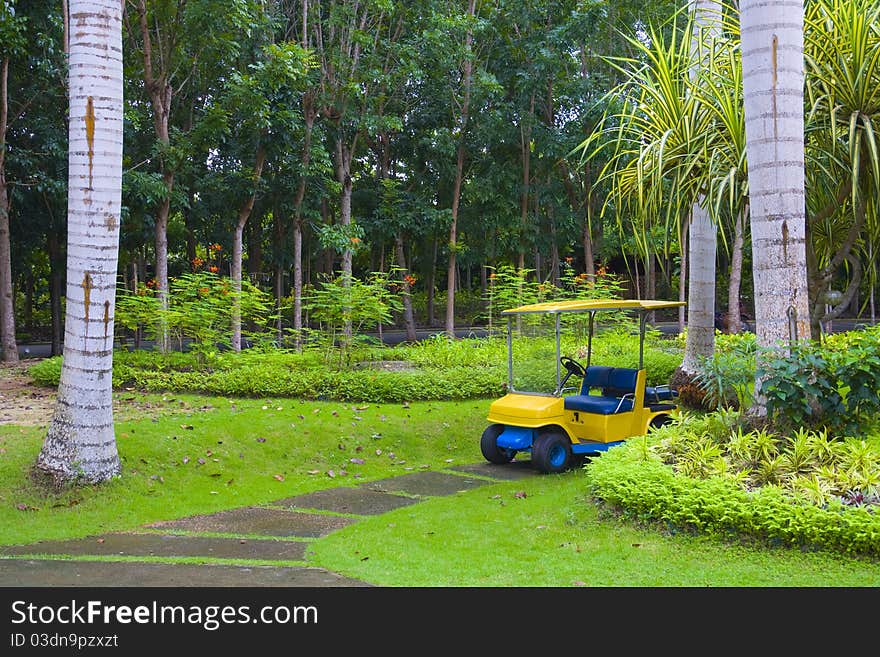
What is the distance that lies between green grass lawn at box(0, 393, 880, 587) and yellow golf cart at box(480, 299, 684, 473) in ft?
1.51

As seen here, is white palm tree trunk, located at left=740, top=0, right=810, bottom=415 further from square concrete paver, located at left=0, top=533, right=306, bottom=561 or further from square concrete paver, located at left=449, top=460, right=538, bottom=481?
square concrete paver, located at left=0, top=533, right=306, bottom=561

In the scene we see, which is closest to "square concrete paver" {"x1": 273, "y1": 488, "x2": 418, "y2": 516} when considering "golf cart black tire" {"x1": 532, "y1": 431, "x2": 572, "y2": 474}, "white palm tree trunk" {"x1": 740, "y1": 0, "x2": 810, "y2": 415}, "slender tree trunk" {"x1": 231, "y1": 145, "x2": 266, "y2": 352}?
"golf cart black tire" {"x1": 532, "y1": 431, "x2": 572, "y2": 474}

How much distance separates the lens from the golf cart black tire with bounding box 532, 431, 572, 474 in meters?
A: 8.88

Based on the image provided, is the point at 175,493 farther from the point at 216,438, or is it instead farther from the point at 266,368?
the point at 266,368

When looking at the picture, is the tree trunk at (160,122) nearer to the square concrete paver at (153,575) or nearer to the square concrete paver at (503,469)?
the square concrete paver at (503,469)

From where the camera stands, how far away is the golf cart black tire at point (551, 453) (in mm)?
8875

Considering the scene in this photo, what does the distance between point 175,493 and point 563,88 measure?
57.7ft

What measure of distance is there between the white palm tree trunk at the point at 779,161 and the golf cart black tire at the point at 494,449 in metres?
3.41

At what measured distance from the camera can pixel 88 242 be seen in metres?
7.59

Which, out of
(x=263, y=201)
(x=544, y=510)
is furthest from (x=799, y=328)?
(x=263, y=201)

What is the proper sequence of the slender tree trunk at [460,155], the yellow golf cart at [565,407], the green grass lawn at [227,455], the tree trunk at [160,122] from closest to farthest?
the green grass lawn at [227,455] → the yellow golf cart at [565,407] → the tree trunk at [160,122] → the slender tree trunk at [460,155]

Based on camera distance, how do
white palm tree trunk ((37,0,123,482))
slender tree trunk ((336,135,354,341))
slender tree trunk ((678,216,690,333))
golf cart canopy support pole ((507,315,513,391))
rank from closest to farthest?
1. white palm tree trunk ((37,0,123,482))
2. golf cart canopy support pole ((507,315,513,391))
3. slender tree trunk ((678,216,690,333))
4. slender tree trunk ((336,135,354,341))

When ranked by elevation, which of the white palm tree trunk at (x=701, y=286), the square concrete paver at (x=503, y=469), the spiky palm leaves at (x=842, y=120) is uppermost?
the spiky palm leaves at (x=842, y=120)

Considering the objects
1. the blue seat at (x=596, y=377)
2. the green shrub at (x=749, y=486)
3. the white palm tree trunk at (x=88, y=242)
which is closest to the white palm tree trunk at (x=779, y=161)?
the green shrub at (x=749, y=486)
